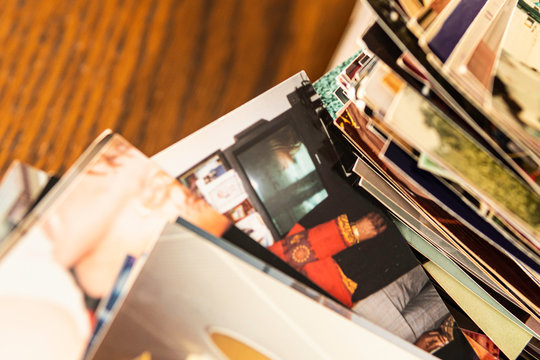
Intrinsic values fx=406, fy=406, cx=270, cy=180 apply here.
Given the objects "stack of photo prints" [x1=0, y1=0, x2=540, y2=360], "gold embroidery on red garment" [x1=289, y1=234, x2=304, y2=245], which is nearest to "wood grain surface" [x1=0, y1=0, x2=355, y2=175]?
"stack of photo prints" [x1=0, y1=0, x2=540, y2=360]

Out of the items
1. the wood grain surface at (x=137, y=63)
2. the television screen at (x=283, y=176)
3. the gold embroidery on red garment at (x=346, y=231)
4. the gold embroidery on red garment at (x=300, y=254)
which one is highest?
the wood grain surface at (x=137, y=63)

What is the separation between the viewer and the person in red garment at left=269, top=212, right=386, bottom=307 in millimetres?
624

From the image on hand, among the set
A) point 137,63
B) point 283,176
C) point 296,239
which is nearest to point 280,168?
point 283,176

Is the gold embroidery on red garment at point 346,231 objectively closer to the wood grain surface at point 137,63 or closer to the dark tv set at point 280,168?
the dark tv set at point 280,168

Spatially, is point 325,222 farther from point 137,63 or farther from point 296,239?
point 137,63

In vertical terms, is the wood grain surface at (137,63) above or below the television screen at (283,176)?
above

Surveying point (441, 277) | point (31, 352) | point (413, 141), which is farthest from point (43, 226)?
point (441, 277)

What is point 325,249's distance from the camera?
64cm

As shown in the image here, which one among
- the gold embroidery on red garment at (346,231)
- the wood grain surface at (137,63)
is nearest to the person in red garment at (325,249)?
the gold embroidery on red garment at (346,231)

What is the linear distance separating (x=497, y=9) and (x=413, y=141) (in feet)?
0.75

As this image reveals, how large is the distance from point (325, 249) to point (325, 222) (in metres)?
0.04

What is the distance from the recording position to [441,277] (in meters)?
0.69

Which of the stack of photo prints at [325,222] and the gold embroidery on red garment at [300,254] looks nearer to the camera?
the stack of photo prints at [325,222]

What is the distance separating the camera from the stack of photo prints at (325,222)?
18.8 inches
